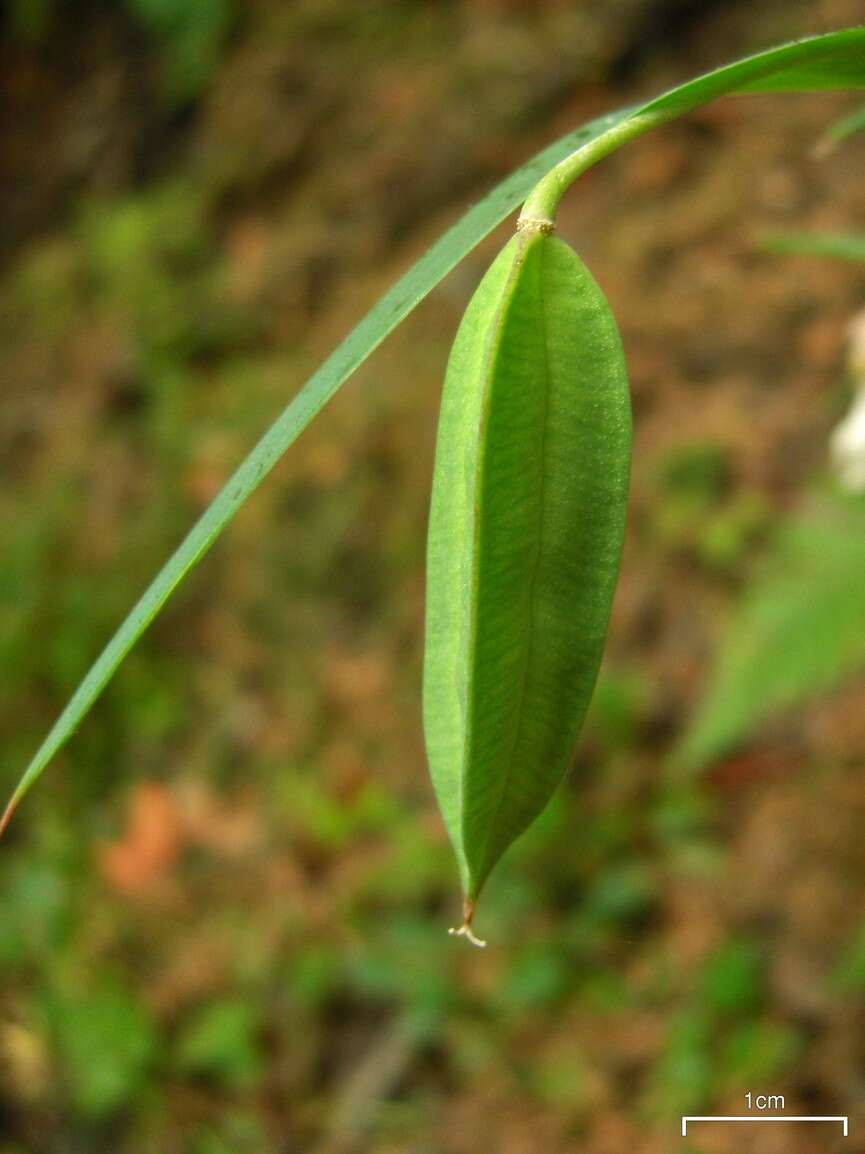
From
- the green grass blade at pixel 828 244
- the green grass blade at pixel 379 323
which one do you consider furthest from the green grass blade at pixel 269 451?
the green grass blade at pixel 828 244

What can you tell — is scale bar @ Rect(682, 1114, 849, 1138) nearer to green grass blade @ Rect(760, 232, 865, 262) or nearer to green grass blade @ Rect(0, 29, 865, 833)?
green grass blade @ Rect(760, 232, 865, 262)

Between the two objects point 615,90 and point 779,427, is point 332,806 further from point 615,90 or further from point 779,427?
point 615,90

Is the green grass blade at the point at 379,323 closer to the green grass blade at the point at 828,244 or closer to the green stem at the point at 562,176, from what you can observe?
the green stem at the point at 562,176

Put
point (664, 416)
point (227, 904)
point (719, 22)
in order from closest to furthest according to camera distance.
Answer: point (227, 904), point (664, 416), point (719, 22)

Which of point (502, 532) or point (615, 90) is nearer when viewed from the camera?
point (502, 532)

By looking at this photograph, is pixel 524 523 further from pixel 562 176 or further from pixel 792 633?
pixel 792 633

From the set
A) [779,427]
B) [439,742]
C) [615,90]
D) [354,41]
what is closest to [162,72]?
[354,41]
